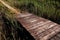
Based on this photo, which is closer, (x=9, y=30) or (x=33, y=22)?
(x=9, y=30)

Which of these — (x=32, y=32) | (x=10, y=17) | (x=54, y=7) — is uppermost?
(x=10, y=17)

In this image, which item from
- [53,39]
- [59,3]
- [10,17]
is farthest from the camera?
[59,3]

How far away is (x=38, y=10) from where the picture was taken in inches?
181

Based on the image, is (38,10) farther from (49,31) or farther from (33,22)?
(49,31)

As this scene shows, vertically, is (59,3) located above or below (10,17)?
below

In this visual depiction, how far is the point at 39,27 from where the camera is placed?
3.24 metres

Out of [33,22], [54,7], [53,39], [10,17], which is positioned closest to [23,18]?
[33,22]

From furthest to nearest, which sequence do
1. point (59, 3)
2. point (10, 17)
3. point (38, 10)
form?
point (59, 3) < point (38, 10) < point (10, 17)

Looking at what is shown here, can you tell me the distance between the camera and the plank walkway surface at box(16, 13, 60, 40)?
2.94m

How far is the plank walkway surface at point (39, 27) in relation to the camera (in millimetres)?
2936

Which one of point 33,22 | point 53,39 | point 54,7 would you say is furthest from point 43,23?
point 54,7

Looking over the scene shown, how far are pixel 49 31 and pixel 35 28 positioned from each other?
27 centimetres

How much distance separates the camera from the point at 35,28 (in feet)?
10.4

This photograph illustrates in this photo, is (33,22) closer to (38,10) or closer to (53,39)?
(53,39)
